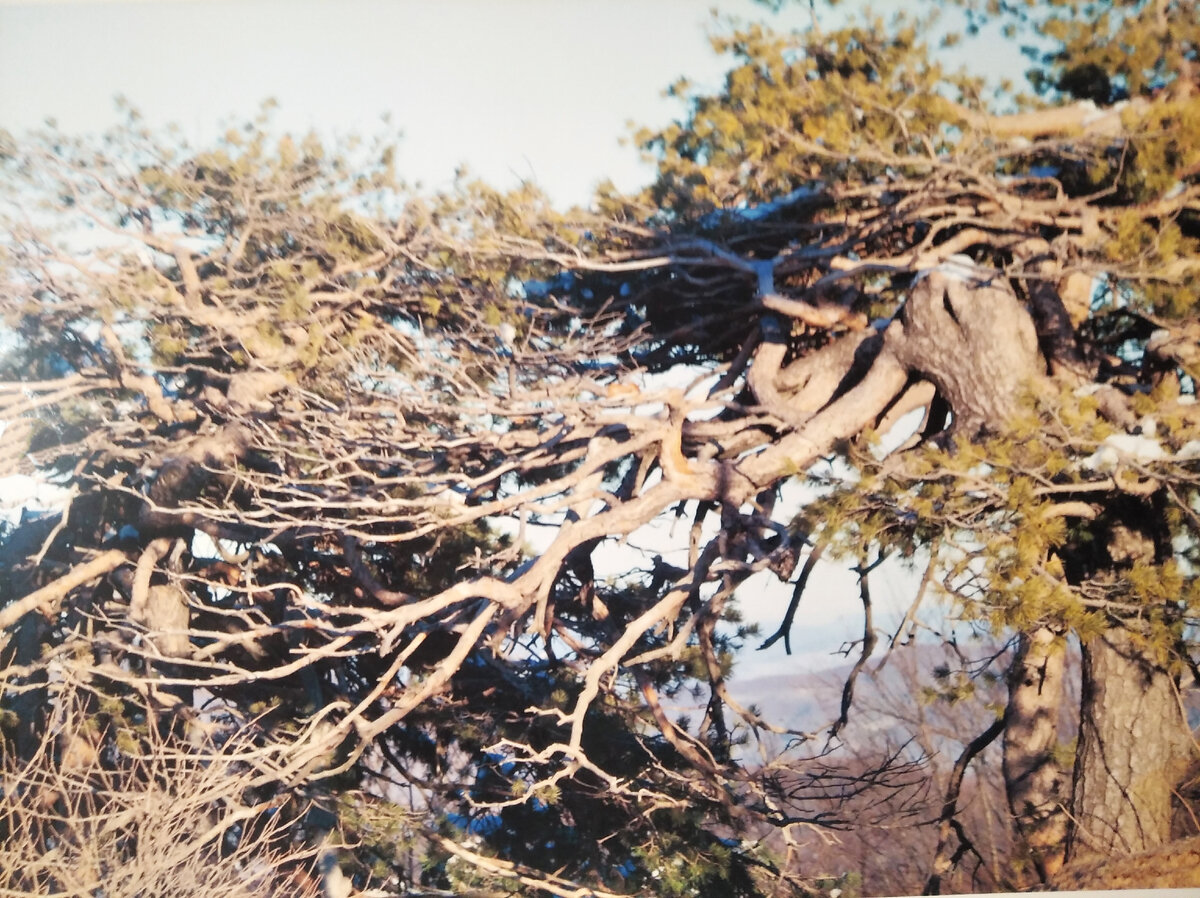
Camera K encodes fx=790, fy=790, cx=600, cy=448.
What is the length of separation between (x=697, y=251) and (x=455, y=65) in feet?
4.00

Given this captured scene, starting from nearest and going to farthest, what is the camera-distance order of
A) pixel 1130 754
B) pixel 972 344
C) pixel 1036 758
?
pixel 1130 754 < pixel 972 344 < pixel 1036 758

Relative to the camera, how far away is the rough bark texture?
2.70 m

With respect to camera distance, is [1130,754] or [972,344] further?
[972,344]

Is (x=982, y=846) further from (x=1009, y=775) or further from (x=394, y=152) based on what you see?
(x=394, y=152)

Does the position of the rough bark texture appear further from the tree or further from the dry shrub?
the dry shrub

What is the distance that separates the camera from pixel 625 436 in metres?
2.97

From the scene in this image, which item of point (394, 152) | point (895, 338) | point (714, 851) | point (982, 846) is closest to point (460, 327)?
A: point (394, 152)

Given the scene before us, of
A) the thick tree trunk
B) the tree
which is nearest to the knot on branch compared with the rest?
the tree

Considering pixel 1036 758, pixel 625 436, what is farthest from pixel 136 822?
pixel 1036 758

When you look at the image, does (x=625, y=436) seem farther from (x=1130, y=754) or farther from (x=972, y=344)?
(x=1130, y=754)

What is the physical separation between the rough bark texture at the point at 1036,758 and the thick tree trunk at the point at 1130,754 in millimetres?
209

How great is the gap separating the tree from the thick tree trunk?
1 centimetres

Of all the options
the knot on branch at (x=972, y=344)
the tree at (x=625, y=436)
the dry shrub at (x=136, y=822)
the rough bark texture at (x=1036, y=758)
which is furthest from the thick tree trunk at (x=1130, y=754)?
the dry shrub at (x=136, y=822)

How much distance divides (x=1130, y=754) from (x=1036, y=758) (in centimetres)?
54
